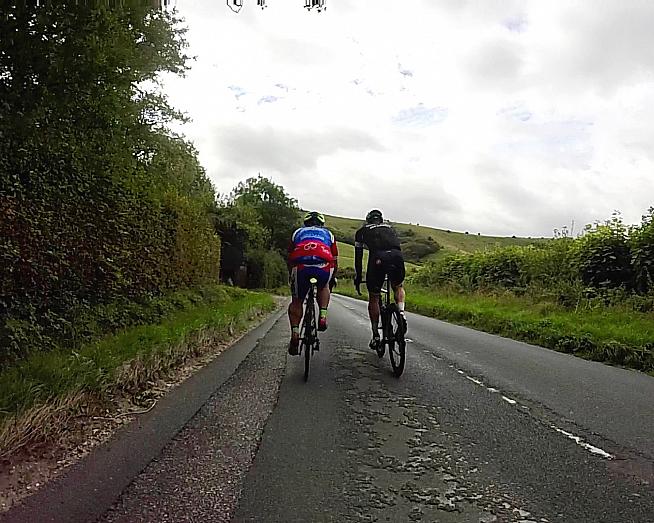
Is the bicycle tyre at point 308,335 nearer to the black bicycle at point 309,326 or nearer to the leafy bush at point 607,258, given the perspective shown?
the black bicycle at point 309,326

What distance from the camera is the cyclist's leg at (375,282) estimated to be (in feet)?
28.0

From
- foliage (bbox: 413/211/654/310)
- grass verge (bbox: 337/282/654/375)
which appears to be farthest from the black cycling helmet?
foliage (bbox: 413/211/654/310)

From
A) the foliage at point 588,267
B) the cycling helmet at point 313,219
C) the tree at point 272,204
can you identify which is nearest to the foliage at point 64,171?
the cycling helmet at point 313,219

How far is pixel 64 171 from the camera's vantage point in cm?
943

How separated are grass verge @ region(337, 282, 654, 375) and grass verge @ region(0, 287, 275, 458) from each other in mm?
6901

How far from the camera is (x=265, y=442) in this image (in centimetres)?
514

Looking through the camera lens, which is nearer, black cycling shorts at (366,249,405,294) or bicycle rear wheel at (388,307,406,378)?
bicycle rear wheel at (388,307,406,378)

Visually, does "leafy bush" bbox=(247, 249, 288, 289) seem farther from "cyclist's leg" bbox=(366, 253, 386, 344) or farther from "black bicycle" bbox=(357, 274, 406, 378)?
"black bicycle" bbox=(357, 274, 406, 378)

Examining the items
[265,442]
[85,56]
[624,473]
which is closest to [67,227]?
[85,56]

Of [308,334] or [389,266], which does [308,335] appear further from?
[389,266]

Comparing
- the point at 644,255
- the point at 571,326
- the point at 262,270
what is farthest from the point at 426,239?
the point at 571,326

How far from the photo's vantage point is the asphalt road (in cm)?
378

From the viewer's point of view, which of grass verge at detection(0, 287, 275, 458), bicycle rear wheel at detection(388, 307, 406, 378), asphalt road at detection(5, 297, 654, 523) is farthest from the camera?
bicycle rear wheel at detection(388, 307, 406, 378)

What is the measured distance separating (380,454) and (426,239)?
7508 cm
